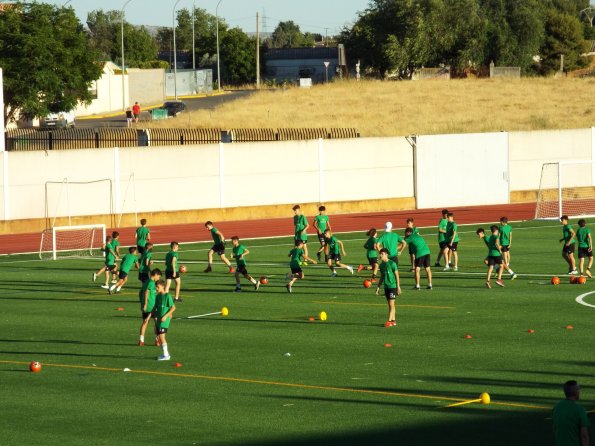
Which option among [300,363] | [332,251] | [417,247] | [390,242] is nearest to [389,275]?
[300,363]

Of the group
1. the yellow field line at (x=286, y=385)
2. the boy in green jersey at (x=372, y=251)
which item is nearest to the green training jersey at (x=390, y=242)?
the boy in green jersey at (x=372, y=251)

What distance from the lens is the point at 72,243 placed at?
43.4 m

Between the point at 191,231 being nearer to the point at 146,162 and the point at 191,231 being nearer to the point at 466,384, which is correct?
the point at 146,162

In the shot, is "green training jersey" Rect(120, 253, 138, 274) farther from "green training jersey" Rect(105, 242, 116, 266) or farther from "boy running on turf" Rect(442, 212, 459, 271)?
"boy running on turf" Rect(442, 212, 459, 271)

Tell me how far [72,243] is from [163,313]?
76.9 feet

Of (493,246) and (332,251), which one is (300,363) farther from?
(332,251)

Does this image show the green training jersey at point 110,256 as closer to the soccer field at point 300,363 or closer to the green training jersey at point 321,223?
the soccer field at point 300,363

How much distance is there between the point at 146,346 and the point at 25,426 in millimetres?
6560

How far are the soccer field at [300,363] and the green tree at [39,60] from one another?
55257mm

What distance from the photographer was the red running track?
1758 inches

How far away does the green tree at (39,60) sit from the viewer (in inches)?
3376

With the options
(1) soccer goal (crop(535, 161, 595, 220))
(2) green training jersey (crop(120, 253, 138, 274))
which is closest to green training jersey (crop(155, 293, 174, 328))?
(2) green training jersey (crop(120, 253, 138, 274))

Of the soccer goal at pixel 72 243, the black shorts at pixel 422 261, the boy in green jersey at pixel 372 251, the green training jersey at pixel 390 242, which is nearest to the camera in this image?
the green training jersey at pixel 390 242

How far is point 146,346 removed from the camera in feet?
74.0
